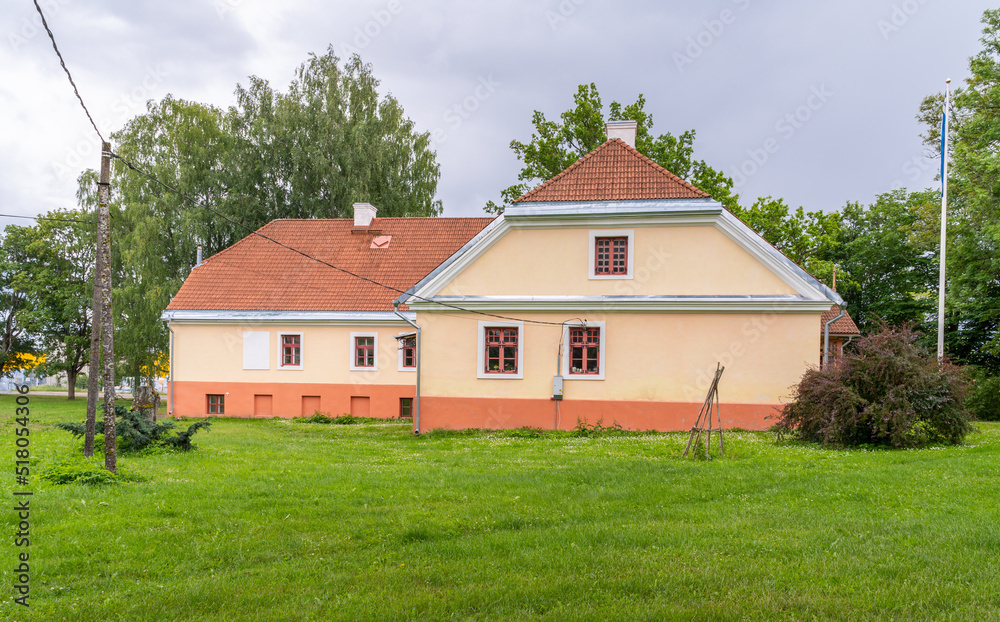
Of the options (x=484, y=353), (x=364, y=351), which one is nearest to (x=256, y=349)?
(x=364, y=351)

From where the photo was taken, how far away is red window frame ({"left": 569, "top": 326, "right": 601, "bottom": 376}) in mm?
19375

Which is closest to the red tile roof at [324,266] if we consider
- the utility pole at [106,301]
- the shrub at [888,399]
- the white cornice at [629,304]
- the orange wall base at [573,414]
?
the white cornice at [629,304]

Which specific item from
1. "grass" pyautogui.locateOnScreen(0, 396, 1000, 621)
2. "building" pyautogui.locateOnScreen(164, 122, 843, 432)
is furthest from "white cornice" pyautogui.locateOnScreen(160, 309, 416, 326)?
"grass" pyautogui.locateOnScreen(0, 396, 1000, 621)

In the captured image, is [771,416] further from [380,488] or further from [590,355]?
[380,488]

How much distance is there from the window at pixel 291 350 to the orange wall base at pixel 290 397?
0.80 meters

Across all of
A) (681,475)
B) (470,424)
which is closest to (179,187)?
(470,424)

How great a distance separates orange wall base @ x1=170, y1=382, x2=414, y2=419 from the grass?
13457 millimetres

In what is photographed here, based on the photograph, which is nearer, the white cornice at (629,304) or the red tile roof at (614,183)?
the white cornice at (629,304)

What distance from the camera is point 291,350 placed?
26.3 meters

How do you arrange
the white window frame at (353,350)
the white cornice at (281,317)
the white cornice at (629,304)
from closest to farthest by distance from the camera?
the white cornice at (629,304) → the white cornice at (281,317) → the white window frame at (353,350)

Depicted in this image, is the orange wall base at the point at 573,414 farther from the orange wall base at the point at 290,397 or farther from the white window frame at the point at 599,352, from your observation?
the orange wall base at the point at 290,397

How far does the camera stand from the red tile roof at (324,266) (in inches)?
1038

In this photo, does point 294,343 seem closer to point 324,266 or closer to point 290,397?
point 290,397

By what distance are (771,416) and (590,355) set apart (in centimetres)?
494
